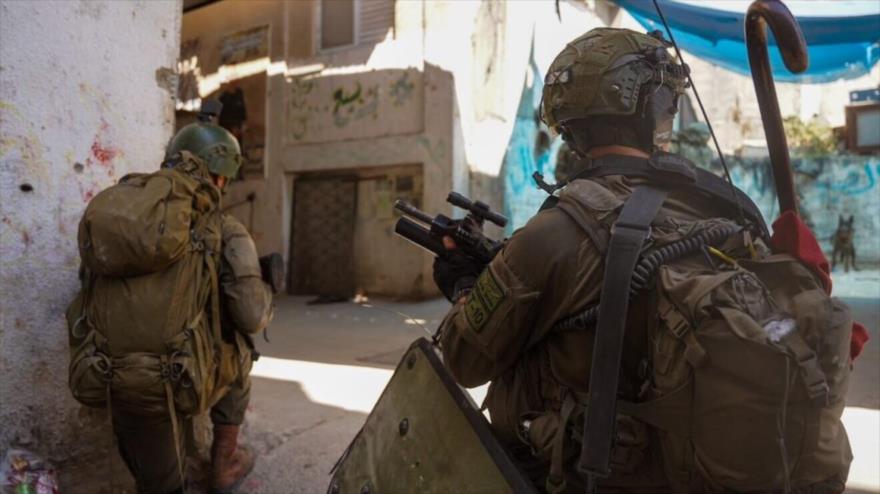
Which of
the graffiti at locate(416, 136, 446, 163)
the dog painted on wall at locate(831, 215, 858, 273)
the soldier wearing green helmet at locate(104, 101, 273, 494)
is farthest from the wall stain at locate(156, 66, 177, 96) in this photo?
the dog painted on wall at locate(831, 215, 858, 273)

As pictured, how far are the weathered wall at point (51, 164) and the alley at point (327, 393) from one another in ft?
2.54

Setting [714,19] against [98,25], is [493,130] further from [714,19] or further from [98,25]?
[98,25]

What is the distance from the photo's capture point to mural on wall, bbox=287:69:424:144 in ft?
28.6

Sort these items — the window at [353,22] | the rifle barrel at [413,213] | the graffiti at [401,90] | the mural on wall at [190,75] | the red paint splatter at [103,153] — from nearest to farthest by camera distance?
the rifle barrel at [413,213], the red paint splatter at [103,153], the graffiti at [401,90], the window at [353,22], the mural on wall at [190,75]

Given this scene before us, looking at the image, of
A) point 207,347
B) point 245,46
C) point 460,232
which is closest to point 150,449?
point 207,347

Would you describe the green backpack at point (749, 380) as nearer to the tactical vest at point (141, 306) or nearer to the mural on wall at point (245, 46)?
the tactical vest at point (141, 306)

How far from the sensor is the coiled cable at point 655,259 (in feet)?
3.30

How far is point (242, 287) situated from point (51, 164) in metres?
0.80

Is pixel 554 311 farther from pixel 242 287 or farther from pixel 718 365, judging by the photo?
pixel 242 287

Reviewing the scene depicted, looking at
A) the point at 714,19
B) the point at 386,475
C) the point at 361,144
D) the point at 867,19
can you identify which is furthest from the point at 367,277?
the point at 386,475

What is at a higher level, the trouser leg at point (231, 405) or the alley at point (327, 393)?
the trouser leg at point (231, 405)

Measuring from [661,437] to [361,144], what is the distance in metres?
8.41

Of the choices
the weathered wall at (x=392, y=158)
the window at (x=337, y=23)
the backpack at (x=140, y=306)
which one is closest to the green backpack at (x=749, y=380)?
the backpack at (x=140, y=306)

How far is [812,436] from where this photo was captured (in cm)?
91
